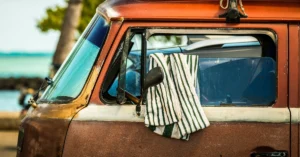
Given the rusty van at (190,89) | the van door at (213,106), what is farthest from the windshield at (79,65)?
the van door at (213,106)

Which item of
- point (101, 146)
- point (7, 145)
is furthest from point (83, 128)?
point (7, 145)

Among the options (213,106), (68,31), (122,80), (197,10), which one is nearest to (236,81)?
(213,106)

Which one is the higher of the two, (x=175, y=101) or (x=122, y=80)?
(x=122, y=80)

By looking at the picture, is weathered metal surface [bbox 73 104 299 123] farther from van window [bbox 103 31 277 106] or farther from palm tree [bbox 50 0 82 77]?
palm tree [bbox 50 0 82 77]

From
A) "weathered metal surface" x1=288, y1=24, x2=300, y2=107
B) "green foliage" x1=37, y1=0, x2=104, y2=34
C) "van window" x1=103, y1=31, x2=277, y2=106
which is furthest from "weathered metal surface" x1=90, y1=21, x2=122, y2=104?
"green foliage" x1=37, y1=0, x2=104, y2=34

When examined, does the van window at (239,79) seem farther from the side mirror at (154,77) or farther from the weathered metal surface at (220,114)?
the side mirror at (154,77)

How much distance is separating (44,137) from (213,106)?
3.66 feet

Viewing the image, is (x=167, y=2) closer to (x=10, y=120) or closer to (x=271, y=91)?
(x=271, y=91)

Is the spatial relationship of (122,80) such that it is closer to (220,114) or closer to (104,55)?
(104,55)

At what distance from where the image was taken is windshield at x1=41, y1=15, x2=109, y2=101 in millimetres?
5551

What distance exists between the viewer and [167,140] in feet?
17.4

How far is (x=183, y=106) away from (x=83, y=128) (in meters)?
0.65

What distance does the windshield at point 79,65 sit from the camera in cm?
555

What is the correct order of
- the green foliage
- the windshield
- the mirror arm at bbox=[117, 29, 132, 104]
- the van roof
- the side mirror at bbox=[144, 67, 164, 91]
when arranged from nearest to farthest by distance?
the side mirror at bbox=[144, 67, 164, 91], the mirror arm at bbox=[117, 29, 132, 104], the van roof, the windshield, the green foliage
